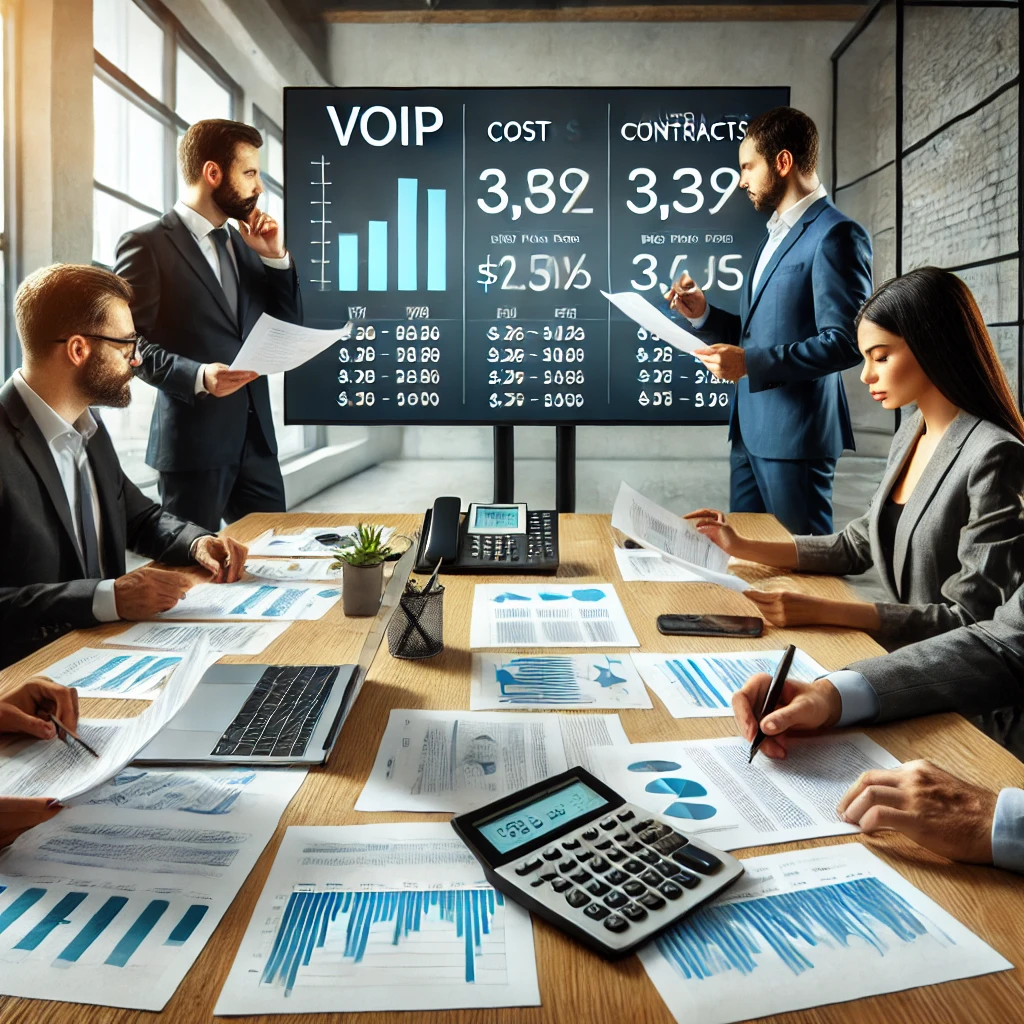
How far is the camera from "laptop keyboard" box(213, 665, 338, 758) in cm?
95

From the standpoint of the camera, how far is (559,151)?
3.15m

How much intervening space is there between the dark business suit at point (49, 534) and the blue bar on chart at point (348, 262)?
146cm

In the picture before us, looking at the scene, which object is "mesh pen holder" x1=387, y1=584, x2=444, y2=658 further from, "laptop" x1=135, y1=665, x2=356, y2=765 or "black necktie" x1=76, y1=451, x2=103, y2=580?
"black necktie" x1=76, y1=451, x2=103, y2=580

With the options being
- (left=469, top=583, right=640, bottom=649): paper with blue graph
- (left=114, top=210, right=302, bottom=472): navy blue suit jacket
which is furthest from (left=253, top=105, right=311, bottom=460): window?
(left=469, top=583, right=640, bottom=649): paper with blue graph

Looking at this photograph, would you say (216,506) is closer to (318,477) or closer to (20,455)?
(20,455)

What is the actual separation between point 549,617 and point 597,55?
5.33 meters

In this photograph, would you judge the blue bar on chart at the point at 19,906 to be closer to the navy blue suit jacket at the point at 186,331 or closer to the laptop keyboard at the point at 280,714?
the laptop keyboard at the point at 280,714

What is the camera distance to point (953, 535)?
1525 millimetres

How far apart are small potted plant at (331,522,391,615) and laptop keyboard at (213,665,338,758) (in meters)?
0.29

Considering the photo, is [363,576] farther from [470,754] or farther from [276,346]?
[276,346]

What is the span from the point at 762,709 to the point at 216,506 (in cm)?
233

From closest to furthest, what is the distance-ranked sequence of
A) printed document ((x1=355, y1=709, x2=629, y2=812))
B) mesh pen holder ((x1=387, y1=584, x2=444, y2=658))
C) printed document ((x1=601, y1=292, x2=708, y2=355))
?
printed document ((x1=355, y1=709, x2=629, y2=812)), mesh pen holder ((x1=387, y1=584, x2=444, y2=658)), printed document ((x1=601, y1=292, x2=708, y2=355))

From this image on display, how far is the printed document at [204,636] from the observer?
4.24 feet

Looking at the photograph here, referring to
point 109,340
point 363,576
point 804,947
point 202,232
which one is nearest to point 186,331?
point 202,232
